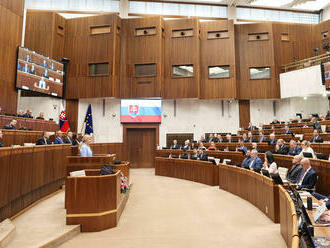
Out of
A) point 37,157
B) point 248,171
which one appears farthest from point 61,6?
point 248,171

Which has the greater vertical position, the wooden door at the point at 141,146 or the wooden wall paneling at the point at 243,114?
the wooden wall paneling at the point at 243,114

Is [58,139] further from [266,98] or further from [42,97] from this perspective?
[266,98]

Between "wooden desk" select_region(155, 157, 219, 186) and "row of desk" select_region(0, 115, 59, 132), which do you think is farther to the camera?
"wooden desk" select_region(155, 157, 219, 186)

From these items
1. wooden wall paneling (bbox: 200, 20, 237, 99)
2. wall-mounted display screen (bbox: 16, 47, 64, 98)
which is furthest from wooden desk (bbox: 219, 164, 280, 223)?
wall-mounted display screen (bbox: 16, 47, 64, 98)

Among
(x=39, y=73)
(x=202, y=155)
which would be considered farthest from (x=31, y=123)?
(x=202, y=155)

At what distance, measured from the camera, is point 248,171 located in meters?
5.32

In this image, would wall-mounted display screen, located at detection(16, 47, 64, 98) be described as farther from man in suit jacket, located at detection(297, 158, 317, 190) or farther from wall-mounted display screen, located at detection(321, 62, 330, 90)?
wall-mounted display screen, located at detection(321, 62, 330, 90)

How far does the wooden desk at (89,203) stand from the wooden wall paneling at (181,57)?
8429 millimetres

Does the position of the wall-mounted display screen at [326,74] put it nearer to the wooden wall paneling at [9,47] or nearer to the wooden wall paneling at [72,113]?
the wooden wall paneling at [72,113]

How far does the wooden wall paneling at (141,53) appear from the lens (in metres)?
11.6

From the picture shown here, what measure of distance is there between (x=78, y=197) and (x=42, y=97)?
850cm

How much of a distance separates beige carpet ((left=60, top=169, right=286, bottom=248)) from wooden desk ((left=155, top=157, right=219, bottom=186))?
1.63 meters

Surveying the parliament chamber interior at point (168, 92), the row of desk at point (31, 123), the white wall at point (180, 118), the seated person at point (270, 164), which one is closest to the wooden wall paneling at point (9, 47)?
the parliament chamber interior at point (168, 92)

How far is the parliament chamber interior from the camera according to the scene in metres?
6.12
